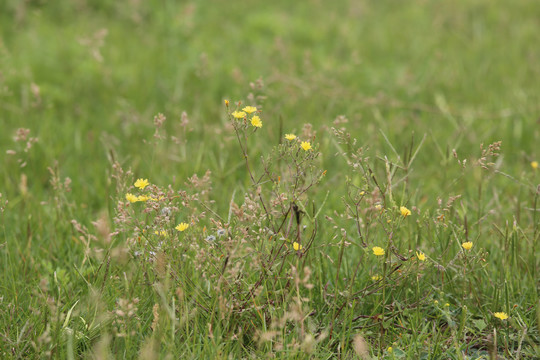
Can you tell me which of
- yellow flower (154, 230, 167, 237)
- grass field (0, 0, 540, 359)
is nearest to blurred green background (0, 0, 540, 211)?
grass field (0, 0, 540, 359)

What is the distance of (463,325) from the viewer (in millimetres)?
1768

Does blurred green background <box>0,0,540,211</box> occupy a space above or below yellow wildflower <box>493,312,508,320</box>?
below

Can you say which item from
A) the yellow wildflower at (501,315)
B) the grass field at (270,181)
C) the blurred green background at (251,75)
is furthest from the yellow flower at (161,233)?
the yellow wildflower at (501,315)

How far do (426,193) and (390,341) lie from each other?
1.32 meters

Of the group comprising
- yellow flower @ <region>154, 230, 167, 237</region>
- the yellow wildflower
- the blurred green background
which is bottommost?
the blurred green background

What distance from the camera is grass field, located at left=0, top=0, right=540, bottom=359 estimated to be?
1.81m

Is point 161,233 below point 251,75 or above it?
above

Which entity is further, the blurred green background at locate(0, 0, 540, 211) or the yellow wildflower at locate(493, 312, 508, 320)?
the blurred green background at locate(0, 0, 540, 211)

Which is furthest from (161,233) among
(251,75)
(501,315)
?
(251,75)

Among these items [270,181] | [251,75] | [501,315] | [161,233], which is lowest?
[251,75]

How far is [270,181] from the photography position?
2861 millimetres

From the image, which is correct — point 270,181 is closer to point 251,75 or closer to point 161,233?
point 161,233

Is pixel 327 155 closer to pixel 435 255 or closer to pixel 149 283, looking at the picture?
pixel 435 255

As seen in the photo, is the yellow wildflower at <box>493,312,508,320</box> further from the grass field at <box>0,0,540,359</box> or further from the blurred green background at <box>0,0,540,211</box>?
the blurred green background at <box>0,0,540,211</box>
